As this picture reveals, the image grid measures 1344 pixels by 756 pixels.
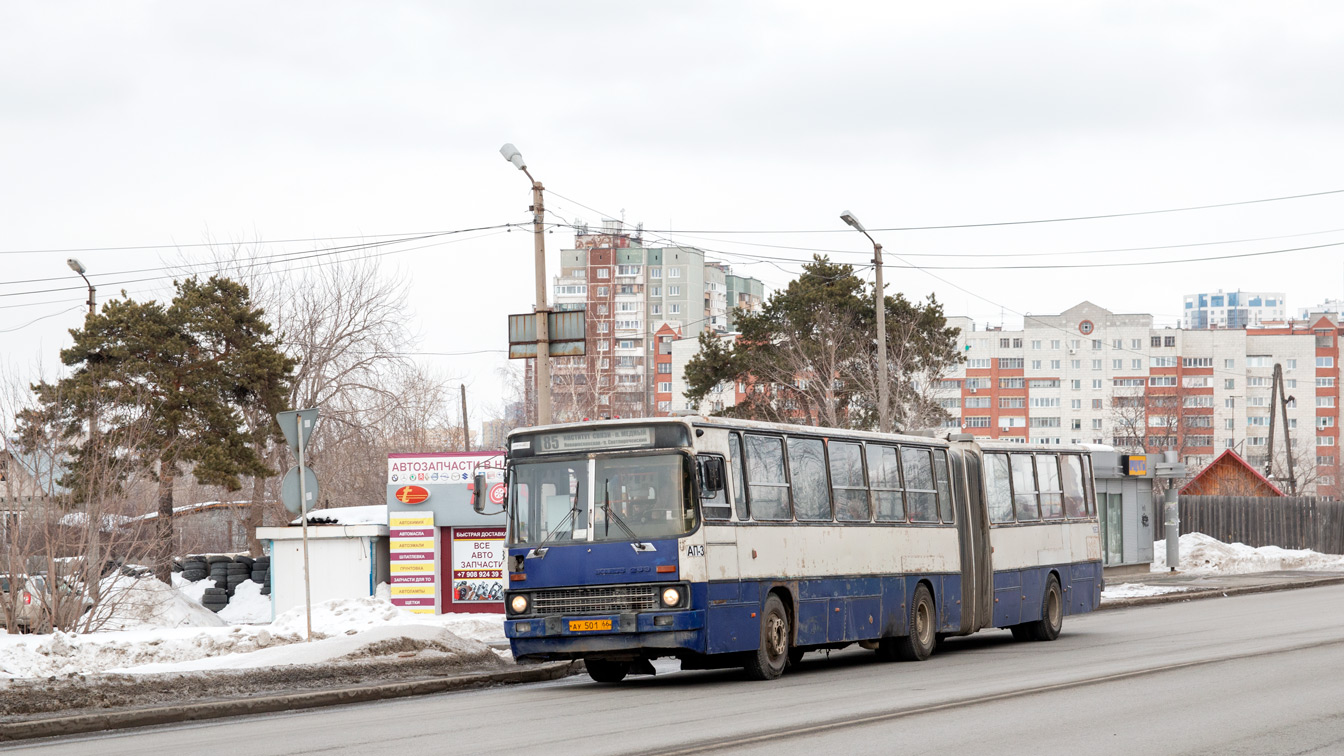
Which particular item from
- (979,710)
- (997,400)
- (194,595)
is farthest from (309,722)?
(997,400)

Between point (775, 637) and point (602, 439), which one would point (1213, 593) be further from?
point (602, 439)

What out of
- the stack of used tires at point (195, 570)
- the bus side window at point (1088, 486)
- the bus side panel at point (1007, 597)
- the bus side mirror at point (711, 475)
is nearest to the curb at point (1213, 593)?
the bus side window at point (1088, 486)

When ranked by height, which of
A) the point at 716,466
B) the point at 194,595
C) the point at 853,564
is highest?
the point at 716,466

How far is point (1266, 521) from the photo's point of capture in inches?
2013

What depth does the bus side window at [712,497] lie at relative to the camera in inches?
610

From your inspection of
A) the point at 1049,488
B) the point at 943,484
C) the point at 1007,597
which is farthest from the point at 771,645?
the point at 1049,488

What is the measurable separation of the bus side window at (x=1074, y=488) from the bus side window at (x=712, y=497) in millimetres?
9673

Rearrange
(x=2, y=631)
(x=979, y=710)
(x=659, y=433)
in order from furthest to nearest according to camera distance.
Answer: (x=2, y=631) → (x=659, y=433) → (x=979, y=710)

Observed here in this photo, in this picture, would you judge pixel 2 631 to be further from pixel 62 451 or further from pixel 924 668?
pixel 924 668

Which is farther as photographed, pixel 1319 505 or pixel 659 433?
pixel 1319 505

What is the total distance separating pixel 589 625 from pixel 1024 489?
374 inches

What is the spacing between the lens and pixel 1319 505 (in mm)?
52625

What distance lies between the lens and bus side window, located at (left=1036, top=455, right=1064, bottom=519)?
75.6ft

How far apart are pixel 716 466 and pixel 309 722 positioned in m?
4.99
